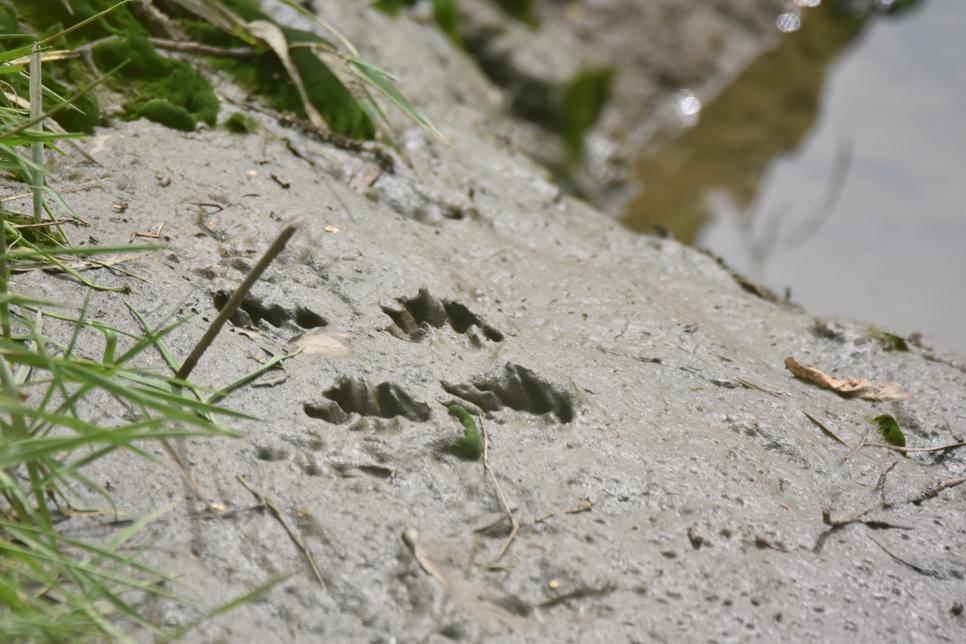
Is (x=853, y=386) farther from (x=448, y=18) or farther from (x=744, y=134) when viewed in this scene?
(x=744, y=134)

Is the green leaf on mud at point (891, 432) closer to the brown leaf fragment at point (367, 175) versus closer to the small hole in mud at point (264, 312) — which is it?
the small hole in mud at point (264, 312)

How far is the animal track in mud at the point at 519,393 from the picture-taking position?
1.80 meters

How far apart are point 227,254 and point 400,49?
2609 mm

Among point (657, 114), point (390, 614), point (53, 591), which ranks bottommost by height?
point (53, 591)

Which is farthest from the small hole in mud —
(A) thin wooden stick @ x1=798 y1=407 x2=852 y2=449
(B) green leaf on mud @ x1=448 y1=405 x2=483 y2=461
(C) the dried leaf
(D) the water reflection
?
(D) the water reflection

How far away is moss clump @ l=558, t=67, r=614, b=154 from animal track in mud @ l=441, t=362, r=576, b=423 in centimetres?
→ 508

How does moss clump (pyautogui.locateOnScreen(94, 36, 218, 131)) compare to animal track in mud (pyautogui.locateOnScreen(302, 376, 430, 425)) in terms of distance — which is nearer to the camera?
animal track in mud (pyautogui.locateOnScreen(302, 376, 430, 425))

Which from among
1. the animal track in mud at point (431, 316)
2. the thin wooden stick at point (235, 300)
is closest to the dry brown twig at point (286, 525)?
the thin wooden stick at point (235, 300)

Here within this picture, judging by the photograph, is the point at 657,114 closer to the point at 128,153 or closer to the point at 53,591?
the point at 128,153

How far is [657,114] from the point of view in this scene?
730 cm

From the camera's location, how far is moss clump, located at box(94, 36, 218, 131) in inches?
96.3

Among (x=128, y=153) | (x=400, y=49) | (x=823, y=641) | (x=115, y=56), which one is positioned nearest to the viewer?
(x=823, y=641)

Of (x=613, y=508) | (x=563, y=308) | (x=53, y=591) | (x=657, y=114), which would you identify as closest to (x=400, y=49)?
(x=563, y=308)

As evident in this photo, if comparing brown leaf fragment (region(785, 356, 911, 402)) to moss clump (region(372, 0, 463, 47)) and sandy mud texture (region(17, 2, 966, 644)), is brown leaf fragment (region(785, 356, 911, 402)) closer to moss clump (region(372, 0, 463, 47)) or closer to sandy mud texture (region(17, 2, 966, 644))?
sandy mud texture (region(17, 2, 966, 644))
